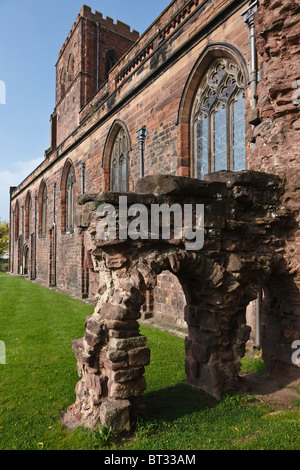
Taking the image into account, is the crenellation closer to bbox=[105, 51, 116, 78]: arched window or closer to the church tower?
the church tower

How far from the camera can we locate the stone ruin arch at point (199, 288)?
3658 millimetres

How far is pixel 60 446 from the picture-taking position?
3.40m

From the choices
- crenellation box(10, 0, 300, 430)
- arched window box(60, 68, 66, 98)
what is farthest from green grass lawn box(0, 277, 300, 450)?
arched window box(60, 68, 66, 98)

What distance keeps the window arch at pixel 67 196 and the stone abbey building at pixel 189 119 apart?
60 millimetres

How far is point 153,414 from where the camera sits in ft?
13.0

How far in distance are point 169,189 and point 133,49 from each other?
410 inches

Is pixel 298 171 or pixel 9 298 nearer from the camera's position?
pixel 298 171

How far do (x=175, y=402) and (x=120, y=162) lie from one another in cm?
1002

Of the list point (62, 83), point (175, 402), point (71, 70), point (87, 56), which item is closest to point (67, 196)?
point (87, 56)

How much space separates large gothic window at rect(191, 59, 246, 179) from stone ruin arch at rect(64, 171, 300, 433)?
2909 mm

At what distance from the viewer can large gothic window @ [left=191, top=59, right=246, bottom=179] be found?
7418 millimetres

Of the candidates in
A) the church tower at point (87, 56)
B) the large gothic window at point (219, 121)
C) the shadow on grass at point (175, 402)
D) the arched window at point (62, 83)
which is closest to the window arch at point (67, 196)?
the church tower at point (87, 56)

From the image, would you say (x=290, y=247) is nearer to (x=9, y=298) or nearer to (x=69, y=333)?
(x=69, y=333)

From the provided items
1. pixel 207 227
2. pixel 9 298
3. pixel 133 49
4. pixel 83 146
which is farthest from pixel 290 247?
pixel 83 146
